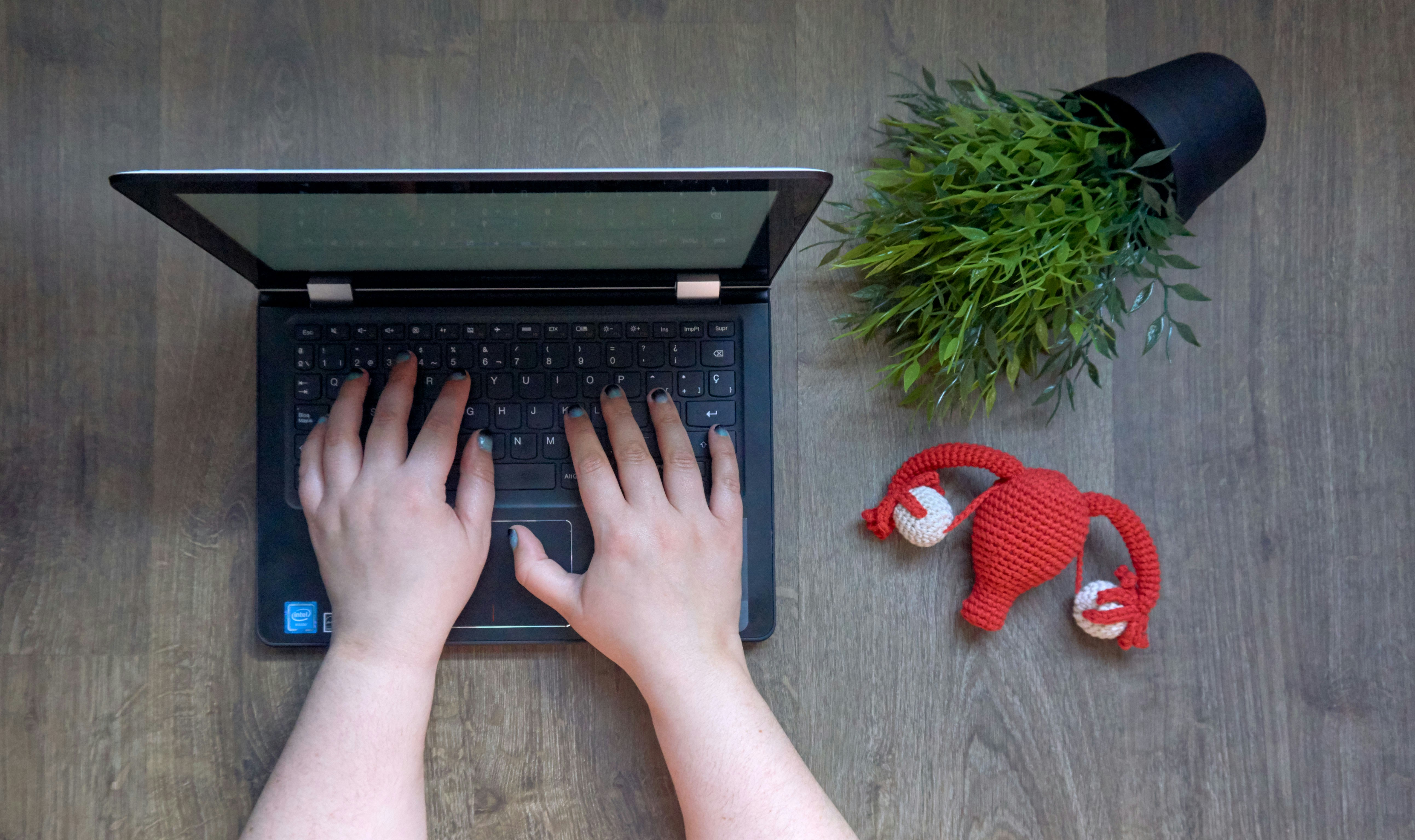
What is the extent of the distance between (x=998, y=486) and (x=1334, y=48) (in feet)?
1.77

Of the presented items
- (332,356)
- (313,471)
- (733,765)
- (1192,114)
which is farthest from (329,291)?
(1192,114)

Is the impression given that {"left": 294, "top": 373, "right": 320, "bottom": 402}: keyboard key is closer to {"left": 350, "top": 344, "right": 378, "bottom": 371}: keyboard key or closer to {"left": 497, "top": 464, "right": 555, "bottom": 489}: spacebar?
{"left": 350, "top": 344, "right": 378, "bottom": 371}: keyboard key

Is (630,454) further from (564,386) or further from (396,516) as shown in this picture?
(396,516)

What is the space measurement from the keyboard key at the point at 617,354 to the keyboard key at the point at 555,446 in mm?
78

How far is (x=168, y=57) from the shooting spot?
77 centimetres

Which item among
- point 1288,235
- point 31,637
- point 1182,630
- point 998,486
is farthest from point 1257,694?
point 31,637

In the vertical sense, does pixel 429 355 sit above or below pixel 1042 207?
below

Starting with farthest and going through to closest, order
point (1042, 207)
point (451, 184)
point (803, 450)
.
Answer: point (803, 450) < point (1042, 207) < point (451, 184)

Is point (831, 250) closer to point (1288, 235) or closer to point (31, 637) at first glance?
point (1288, 235)

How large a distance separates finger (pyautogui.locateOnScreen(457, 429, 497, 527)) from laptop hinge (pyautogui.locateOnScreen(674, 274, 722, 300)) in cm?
21

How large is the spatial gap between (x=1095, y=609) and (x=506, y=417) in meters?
0.56

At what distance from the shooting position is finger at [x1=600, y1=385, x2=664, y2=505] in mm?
725

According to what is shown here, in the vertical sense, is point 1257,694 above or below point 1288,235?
below

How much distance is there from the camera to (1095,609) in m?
0.75
